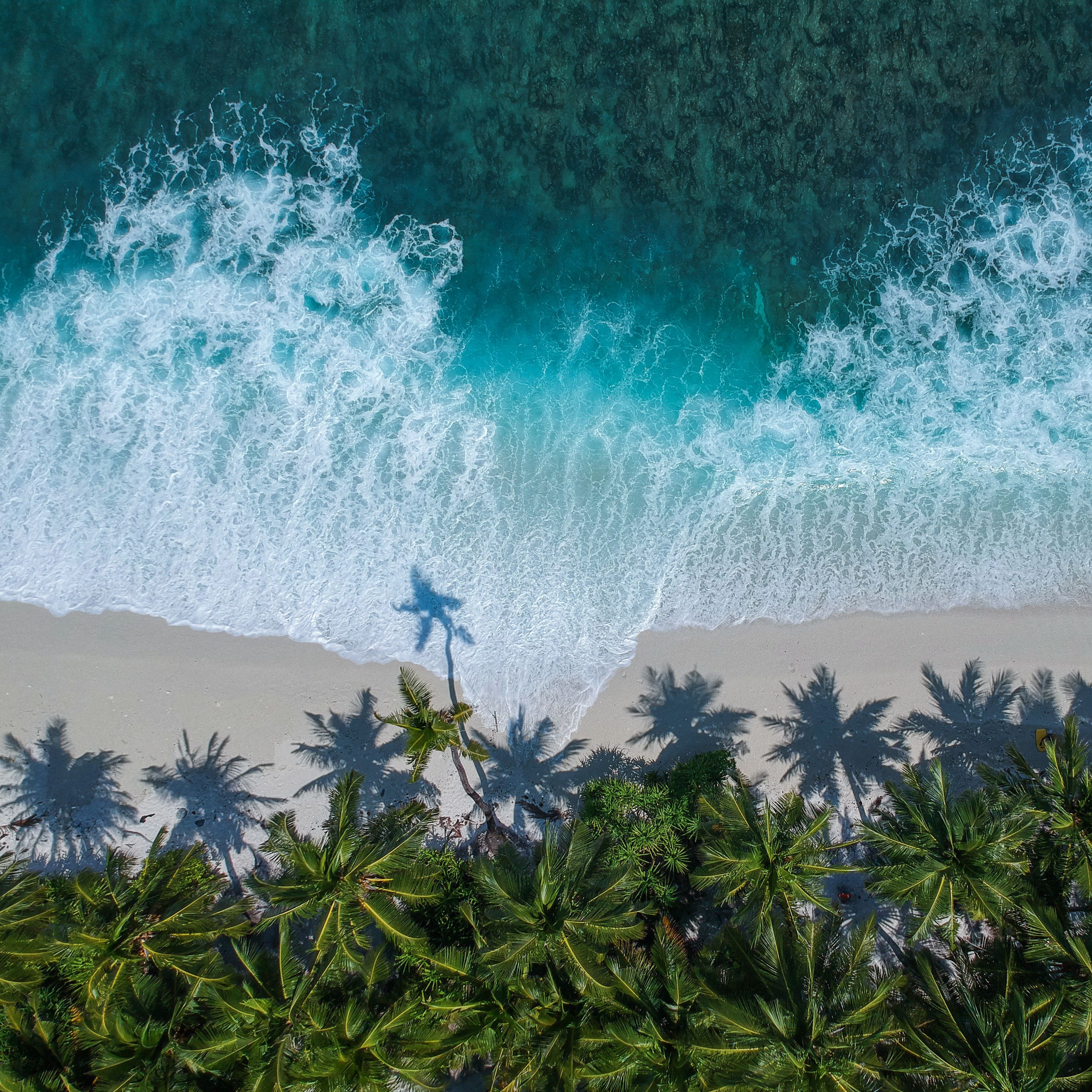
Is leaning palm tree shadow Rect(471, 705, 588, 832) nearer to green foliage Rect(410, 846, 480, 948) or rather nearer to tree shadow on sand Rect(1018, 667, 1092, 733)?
green foliage Rect(410, 846, 480, 948)

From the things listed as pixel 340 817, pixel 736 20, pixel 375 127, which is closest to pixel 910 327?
pixel 736 20

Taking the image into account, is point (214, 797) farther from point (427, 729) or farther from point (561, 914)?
point (561, 914)

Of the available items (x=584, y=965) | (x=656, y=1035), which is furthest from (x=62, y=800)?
(x=656, y=1035)

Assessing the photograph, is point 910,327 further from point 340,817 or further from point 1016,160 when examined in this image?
point 340,817

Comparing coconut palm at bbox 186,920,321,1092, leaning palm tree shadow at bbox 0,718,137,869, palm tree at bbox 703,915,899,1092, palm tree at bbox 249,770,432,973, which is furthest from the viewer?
leaning palm tree shadow at bbox 0,718,137,869

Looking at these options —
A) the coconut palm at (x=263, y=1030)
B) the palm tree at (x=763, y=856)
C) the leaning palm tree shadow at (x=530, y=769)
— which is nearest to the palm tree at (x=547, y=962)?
the palm tree at (x=763, y=856)

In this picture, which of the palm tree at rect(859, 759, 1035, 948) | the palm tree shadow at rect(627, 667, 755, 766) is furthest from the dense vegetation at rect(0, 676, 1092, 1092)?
the palm tree shadow at rect(627, 667, 755, 766)
